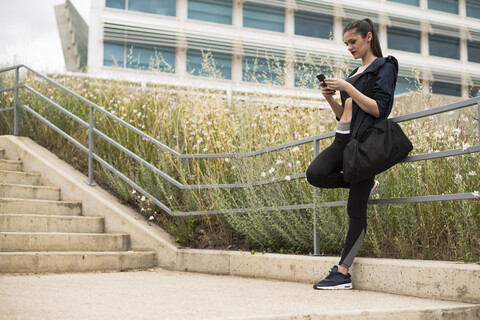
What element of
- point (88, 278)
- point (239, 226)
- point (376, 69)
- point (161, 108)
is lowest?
point (88, 278)

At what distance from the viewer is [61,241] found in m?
5.91

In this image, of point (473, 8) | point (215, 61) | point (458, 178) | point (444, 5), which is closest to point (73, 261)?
point (458, 178)

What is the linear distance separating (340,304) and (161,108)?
5531 mm

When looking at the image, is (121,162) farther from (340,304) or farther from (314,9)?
(314,9)

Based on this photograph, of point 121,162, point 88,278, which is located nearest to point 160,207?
point 121,162

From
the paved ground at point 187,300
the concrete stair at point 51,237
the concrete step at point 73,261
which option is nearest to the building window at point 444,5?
the concrete stair at point 51,237

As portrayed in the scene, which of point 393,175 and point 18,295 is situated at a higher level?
point 393,175

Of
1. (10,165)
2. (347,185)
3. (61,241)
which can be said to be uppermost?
(10,165)

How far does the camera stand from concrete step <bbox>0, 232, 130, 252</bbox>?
5527mm

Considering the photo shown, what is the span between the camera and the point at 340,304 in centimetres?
351

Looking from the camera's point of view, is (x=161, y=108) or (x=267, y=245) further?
(x=161, y=108)

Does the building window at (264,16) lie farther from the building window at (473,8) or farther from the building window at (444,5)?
the building window at (473,8)

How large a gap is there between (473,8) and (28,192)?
38.4 meters

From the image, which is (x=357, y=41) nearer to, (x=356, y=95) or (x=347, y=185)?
(x=356, y=95)
